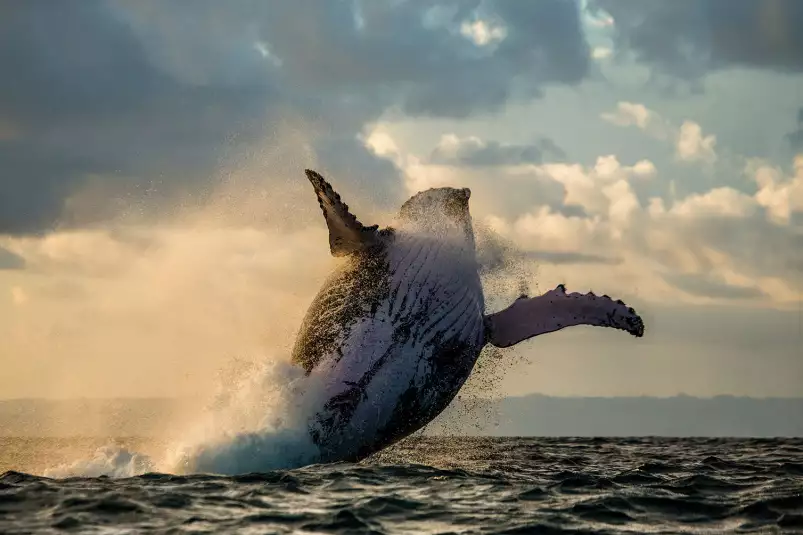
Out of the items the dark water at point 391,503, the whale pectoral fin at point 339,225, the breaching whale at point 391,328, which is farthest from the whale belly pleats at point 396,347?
the dark water at point 391,503

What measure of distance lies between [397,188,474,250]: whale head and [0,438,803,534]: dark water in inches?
143

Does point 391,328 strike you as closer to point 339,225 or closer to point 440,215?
point 339,225

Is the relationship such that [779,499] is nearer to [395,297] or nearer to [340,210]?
[395,297]

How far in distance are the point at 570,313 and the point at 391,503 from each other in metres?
6.09

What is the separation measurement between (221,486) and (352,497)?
1723 mm

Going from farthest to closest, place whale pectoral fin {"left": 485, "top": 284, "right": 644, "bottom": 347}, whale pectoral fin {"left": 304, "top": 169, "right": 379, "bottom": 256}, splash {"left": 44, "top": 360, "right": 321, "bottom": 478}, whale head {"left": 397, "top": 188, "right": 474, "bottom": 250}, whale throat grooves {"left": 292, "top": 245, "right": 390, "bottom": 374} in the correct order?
whale pectoral fin {"left": 485, "top": 284, "right": 644, "bottom": 347} < whale head {"left": 397, "top": 188, "right": 474, "bottom": 250} < whale throat grooves {"left": 292, "top": 245, "right": 390, "bottom": 374} < whale pectoral fin {"left": 304, "top": 169, "right": 379, "bottom": 256} < splash {"left": 44, "top": 360, "right": 321, "bottom": 478}

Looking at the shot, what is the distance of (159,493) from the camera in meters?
10.1

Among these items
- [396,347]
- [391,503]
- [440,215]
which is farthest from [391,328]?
[391,503]

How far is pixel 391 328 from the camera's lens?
42.4 feet

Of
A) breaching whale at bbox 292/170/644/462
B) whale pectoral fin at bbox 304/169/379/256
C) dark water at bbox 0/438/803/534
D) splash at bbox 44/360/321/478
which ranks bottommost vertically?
dark water at bbox 0/438/803/534

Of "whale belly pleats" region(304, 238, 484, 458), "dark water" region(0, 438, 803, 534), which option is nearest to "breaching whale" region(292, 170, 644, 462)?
"whale belly pleats" region(304, 238, 484, 458)

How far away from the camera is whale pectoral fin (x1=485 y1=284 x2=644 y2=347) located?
14695 millimetres

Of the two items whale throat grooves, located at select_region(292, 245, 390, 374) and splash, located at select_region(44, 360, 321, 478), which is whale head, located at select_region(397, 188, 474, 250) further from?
splash, located at select_region(44, 360, 321, 478)

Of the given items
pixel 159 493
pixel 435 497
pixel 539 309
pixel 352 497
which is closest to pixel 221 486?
pixel 159 493
